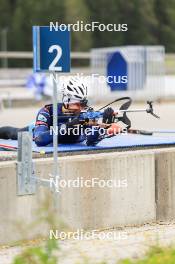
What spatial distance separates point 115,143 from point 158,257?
13.2ft

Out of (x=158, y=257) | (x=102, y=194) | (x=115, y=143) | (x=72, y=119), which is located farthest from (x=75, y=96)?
(x=158, y=257)

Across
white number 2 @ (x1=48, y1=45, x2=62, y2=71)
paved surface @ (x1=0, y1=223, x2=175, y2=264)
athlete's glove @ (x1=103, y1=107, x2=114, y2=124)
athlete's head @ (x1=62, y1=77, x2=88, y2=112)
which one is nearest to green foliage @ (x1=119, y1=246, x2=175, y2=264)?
paved surface @ (x1=0, y1=223, x2=175, y2=264)

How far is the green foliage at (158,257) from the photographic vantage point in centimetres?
600

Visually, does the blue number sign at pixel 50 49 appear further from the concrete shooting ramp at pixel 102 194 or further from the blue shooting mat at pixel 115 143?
the blue shooting mat at pixel 115 143

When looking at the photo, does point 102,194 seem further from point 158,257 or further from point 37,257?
point 37,257

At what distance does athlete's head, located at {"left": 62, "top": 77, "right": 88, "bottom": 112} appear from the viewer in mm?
9672

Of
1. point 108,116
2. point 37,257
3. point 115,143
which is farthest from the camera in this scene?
point 115,143

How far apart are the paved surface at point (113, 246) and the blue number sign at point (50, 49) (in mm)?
1760

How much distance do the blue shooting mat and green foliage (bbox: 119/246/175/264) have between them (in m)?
2.81

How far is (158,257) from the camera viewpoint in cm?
620

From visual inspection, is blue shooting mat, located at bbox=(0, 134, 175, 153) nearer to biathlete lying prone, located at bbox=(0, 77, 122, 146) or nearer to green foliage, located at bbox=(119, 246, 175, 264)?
biathlete lying prone, located at bbox=(0, 77, 122, 146)

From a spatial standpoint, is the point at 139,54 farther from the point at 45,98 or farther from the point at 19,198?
the point at 19,198

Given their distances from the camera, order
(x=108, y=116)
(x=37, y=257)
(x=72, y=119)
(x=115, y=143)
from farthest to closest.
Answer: (x=115, y=143)
(x=108, y=116)
(x=72, y=119)
(x=37, y=257)

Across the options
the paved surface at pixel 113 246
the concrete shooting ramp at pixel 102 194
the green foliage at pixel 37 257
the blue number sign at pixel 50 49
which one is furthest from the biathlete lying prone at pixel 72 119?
the green foliage at pixel 37 257
